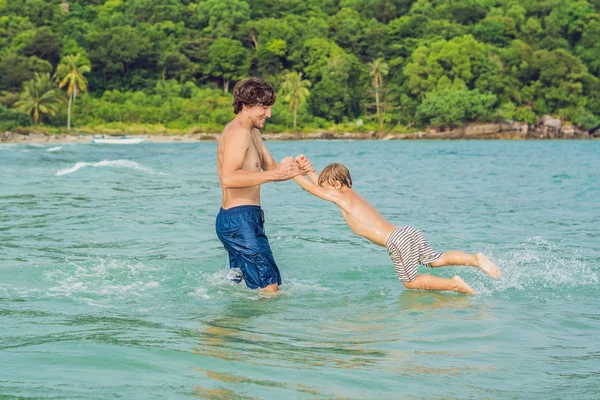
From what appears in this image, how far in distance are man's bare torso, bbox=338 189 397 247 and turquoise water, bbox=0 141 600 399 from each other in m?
0.56

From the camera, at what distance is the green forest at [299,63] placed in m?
96.6

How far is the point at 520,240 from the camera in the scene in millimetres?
11820

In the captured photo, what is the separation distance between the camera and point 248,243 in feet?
23.6

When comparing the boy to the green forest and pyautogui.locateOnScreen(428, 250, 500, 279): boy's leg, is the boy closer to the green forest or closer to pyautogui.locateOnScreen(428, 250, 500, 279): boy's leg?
pyautogui.locateOnScreen(428, 250, 500, 279): boy's leg

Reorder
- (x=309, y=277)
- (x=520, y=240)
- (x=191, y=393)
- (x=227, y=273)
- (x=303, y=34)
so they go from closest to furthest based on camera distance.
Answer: (x=191, y=393)
(x=227, y=273)
(x=309, y=277)
(x=520, y=240)
(x=303, y=34)

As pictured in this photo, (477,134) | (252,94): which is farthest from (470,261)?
(477,134)

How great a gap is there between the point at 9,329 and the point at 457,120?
97.9m

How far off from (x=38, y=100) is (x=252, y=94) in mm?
82484

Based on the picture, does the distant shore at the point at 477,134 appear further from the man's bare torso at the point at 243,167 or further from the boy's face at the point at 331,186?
the man's bare torso at the point at 243,167

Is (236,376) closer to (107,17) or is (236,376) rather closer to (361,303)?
(361,303)

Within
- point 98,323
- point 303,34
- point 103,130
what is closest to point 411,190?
point 98,323

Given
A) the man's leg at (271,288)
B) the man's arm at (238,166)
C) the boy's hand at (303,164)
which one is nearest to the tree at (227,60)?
the man's leg at (271,288)

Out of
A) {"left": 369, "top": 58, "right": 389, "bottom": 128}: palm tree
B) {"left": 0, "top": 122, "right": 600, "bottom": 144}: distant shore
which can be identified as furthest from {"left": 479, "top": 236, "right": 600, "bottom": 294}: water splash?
{"left": 369, "top": 58, "right": 389, "bottom": 128}: palm tree

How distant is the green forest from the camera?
96.6 meters
